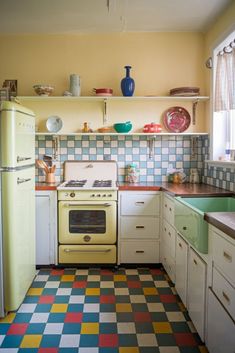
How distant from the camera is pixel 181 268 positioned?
2.50m

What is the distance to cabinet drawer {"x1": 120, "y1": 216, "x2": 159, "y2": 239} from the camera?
3.28 metres

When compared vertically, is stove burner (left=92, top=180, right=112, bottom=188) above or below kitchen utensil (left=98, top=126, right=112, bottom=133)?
below

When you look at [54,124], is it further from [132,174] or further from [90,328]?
[90,328]

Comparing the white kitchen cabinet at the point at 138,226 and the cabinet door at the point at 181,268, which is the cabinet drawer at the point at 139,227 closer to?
the white kitchen cabinet at the point at 138,226

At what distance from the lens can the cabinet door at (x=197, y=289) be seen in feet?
6.45

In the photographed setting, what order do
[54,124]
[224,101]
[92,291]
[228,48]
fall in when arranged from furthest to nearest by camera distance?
[54,124], [224,101], [228,48], [92,291]

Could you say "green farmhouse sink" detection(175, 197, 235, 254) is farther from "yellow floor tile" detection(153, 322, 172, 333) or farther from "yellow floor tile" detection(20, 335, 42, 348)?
"yellow floor tile" detection(20, 335, 42, 348)

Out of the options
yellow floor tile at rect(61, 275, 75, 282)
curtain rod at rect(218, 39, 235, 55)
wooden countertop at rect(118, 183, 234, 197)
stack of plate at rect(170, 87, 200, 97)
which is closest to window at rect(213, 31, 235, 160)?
curtain rod at rect(218, 39, 235, 55)

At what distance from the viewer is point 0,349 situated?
1.99m

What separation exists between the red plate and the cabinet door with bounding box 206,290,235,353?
86.3 inches

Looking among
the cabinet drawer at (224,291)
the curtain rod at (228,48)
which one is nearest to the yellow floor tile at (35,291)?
the cabinet drawer at (224,291)

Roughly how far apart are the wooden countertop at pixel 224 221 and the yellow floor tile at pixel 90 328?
1092 millimetres

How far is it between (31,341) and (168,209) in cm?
160

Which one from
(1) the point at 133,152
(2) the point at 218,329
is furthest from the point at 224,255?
(1) the point at 133,152
